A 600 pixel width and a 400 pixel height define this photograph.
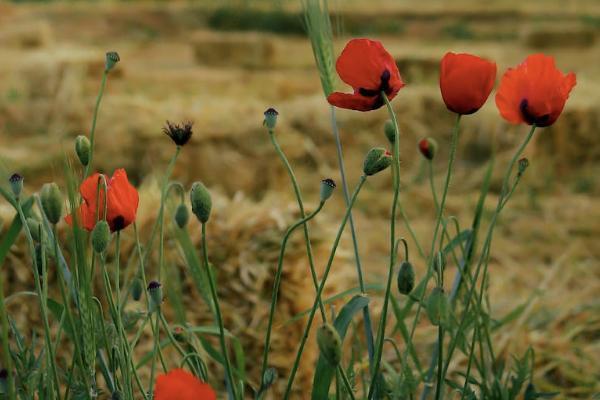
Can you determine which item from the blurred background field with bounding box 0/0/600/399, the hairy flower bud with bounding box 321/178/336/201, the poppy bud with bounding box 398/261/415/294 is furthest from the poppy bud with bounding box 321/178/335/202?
the blurred background field with bounding box 0/0/600/399

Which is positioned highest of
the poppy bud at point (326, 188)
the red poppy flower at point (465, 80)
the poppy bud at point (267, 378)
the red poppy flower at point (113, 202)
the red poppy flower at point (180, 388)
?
the red poppy flower at point (465, 80)

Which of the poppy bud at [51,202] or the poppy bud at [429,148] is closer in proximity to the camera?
the poppy bud at [51,202]

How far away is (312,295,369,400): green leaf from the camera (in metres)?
0.84

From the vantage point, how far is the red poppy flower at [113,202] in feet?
2.69

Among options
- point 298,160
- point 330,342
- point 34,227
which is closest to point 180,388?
point 330,342

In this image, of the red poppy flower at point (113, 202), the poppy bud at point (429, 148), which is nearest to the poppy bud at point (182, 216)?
the red poppy flower at point (113, 202)

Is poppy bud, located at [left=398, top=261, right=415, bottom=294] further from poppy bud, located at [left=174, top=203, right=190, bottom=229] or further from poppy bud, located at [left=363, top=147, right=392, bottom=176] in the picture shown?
poppy bud, located at [left=174, top=203, right=190, bottom=229]

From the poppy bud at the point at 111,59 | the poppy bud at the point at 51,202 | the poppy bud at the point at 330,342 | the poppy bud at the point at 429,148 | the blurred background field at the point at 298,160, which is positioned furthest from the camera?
the blurred background field at the point at 298,160

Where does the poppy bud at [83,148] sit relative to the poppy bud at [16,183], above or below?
above

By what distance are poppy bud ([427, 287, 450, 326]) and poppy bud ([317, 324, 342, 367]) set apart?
0.16 m

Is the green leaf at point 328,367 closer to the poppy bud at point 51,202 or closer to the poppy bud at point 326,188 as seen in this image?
the poppy bud at point 326,188

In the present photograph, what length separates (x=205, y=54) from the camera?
23.0 ft

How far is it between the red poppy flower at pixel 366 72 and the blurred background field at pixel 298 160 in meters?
0.11

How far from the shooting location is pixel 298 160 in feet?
12.0
